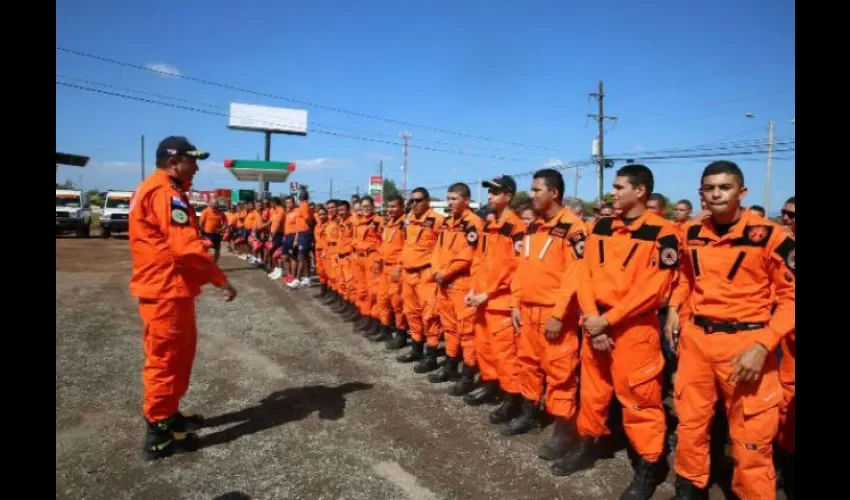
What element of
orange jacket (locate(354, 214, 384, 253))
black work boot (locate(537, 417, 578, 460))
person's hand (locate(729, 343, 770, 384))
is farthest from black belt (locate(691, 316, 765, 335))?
orange jacket (locate(354, 214, 384, 253))

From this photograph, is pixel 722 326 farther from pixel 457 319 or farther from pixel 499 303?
pixel 457 319

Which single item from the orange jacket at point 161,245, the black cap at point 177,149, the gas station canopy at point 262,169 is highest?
the gas station canopy at point 262,169

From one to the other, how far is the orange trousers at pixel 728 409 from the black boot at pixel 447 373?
9.23 ft

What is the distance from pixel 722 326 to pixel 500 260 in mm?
2068

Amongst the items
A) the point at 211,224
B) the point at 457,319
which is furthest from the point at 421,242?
the point at 211,224

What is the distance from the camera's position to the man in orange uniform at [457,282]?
516 centimetres

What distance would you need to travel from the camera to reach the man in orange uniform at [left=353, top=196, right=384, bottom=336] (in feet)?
25.1

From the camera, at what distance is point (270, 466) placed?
3.58m

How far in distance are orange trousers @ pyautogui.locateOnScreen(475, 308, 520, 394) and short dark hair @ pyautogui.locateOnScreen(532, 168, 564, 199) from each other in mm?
1223

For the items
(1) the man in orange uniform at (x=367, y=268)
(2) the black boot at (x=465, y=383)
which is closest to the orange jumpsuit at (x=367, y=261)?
(1) the man in orange uniform at (x=367, y=268)

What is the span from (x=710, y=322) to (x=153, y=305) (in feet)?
12.4

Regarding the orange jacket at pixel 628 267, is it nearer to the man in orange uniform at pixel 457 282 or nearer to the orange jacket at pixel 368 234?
the man in orange uniform at pixel 457 282
